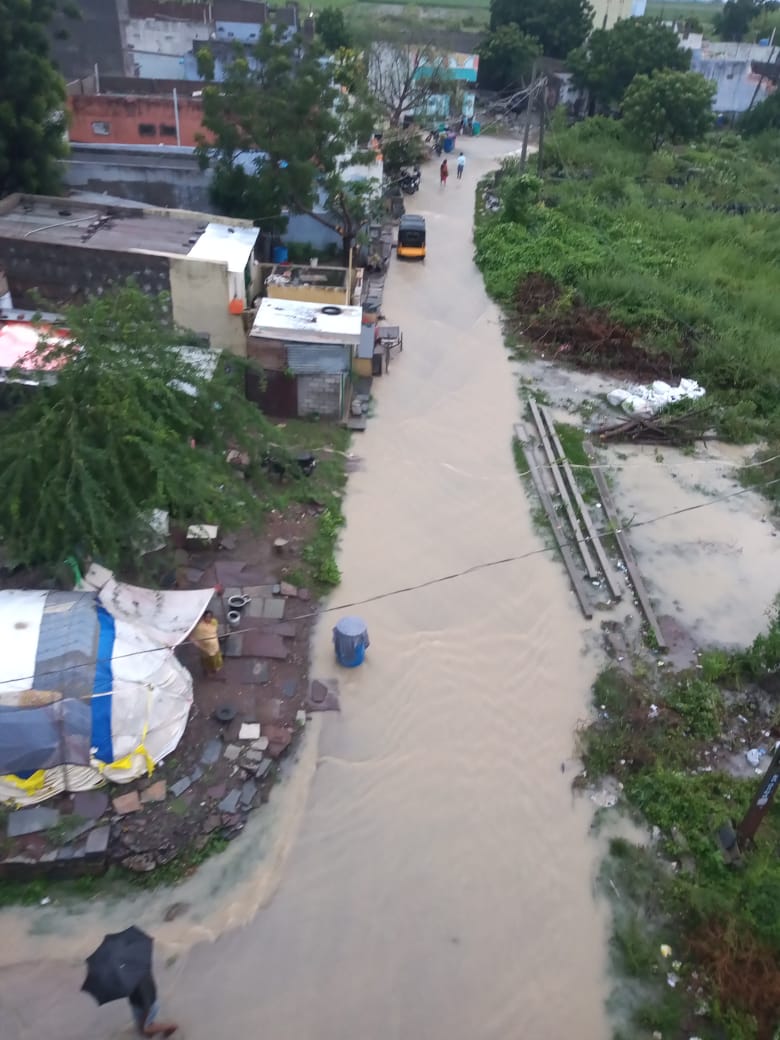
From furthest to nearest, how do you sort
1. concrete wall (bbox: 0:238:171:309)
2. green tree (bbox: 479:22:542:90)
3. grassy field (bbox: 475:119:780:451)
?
green tree (bbox: 479:22:542:90) → grassy field (bbox: 475:119:780:451) → concrete wall (bbox: 0:238:171:309)

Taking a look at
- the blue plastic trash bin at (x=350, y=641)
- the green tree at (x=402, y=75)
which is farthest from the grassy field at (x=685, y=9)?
the blue plastic trash bin at (x=350, y=641)

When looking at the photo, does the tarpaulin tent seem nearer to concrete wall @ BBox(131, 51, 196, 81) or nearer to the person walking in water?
the person walking in water

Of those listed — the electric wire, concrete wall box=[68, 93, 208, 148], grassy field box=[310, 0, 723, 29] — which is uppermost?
grassy field box=[310, 0, 723, 29]

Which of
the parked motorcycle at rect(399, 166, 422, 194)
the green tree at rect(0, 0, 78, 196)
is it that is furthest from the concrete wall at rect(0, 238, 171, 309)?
the parked motorcycle at rect(399, 166, 422, 194)

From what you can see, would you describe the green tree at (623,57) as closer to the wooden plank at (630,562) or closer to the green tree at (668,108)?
the green tree at (668,108)

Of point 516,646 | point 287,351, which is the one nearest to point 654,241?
point 287,351

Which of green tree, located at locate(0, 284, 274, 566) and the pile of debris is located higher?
green tree, located at locate(0, 284, 274, 566)

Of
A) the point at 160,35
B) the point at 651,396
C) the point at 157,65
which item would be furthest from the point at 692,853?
the point at 160,35
